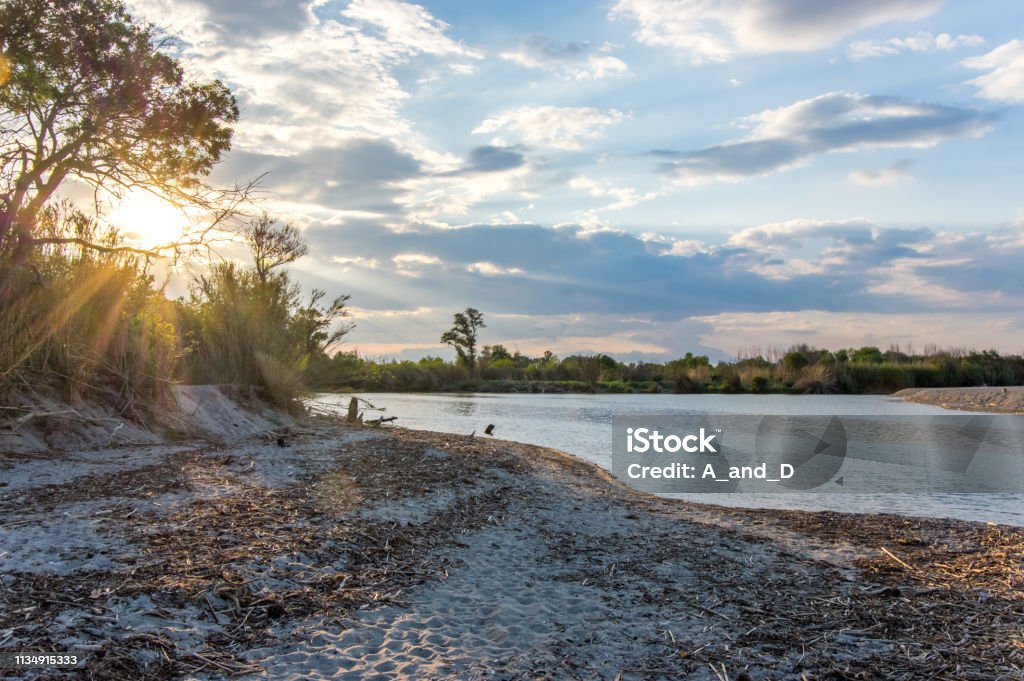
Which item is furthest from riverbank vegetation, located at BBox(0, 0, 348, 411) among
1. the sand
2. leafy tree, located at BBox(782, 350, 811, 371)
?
leafy tree, located at BBox(782, 350, 811, 371)

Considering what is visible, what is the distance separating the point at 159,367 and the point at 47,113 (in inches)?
197

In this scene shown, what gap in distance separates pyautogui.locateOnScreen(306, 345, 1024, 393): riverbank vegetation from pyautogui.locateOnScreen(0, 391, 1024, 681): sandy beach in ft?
101

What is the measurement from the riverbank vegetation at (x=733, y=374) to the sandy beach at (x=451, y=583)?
101 ft

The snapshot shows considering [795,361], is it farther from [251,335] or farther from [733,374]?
[251,335]

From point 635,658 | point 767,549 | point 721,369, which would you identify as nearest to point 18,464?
point 635,658

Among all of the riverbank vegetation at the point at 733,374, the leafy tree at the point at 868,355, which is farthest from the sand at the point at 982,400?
the leafy tree at the point at 868,355

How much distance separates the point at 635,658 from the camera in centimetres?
338

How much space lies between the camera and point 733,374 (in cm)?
4075

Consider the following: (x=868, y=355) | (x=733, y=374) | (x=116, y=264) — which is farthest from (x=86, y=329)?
(x=868, y=355)

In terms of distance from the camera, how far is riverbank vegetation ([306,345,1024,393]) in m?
39.5

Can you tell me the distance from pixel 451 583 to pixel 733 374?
38824 millimetres

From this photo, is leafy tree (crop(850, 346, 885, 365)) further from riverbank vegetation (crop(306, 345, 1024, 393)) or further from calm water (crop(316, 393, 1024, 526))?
calm water (crop(316, 393, 1024, 526))

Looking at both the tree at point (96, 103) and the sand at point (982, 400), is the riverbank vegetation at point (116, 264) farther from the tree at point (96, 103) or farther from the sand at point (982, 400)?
the sand at point (982, 400)

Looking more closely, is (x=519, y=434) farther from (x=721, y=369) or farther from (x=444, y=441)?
(x=721, y=369)
